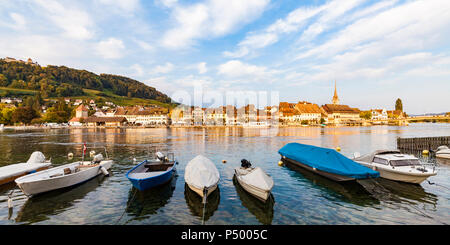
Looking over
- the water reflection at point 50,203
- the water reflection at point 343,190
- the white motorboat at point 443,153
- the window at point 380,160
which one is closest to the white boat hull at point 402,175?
the window at point 380,160

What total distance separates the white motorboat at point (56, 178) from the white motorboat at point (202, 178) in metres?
10.3

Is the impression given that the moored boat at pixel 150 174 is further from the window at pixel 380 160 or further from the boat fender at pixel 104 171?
the window at pixel 380 160

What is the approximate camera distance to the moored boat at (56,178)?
54.2ft

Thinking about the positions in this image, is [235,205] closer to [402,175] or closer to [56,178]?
[56,178]

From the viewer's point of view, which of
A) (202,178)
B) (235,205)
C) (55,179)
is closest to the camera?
(235,205)

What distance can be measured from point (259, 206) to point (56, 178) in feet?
52.5

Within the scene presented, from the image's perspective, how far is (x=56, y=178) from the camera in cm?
1794

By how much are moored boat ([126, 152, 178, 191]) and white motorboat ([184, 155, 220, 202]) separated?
256 centimetres

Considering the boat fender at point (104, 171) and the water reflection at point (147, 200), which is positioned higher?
→ the boat fender at point (104, 171)

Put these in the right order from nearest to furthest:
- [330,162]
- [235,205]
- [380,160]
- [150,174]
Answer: [235,205]
[150,174]
[330,162]
[380,160]

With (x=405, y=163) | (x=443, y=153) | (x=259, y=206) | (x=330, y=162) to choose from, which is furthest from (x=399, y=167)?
(x=443, y=153)
